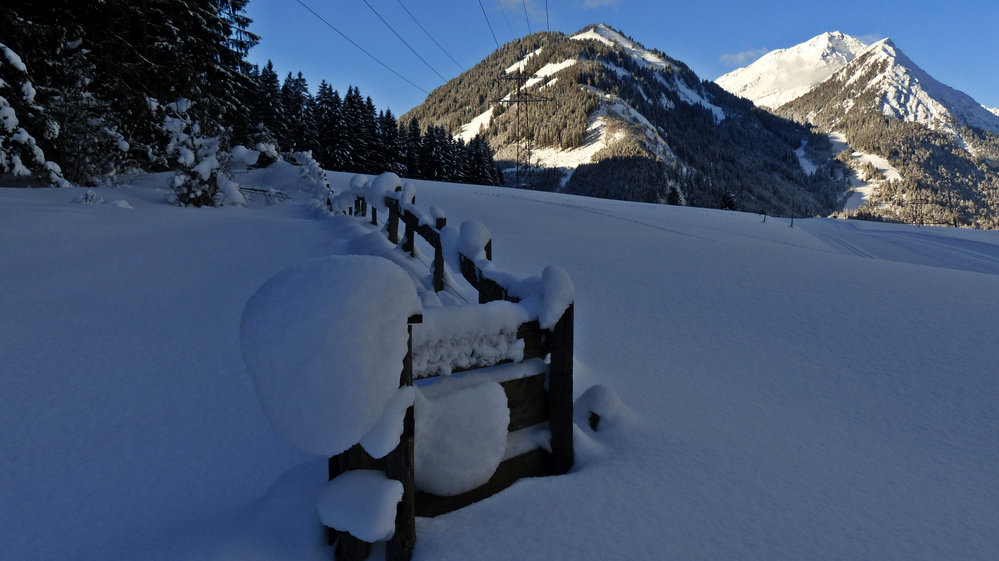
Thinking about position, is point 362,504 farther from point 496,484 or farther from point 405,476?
point 496,484

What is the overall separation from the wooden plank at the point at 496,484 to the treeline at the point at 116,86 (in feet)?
43.8

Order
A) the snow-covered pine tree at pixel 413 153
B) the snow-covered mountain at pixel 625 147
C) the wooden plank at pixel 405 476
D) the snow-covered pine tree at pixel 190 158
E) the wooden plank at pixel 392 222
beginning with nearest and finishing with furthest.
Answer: the wooden plank at pixel 405 476 < the wooden plank at pixel 392 222 < the snow-covered pine tree at pixel 190 158 < the snow-covered pine tree at pixel 413 153 < the snow-covered mountain at pixel 625 147

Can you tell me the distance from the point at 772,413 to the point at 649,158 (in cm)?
Result: 12744

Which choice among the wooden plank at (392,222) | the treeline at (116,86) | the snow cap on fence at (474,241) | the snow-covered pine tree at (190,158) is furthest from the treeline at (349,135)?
the snow cap on fence at (474,241)

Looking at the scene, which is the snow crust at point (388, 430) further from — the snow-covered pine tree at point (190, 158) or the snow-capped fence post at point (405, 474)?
the snow-covered pine tree at point (190, 158)

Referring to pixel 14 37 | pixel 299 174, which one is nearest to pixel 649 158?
pixel 299 174

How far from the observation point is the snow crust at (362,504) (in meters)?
1.58

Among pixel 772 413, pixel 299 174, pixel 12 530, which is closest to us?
pixel 12 530

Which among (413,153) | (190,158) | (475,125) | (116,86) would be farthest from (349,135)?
(475,125)

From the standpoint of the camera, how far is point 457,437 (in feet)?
6.40

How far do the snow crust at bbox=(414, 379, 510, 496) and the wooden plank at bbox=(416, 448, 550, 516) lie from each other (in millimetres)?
62

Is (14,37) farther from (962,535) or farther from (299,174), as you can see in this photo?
(962,535)

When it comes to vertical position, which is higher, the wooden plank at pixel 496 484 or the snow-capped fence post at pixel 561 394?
the snow-capped fence post at pixel 561 394

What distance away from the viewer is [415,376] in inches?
72.9
